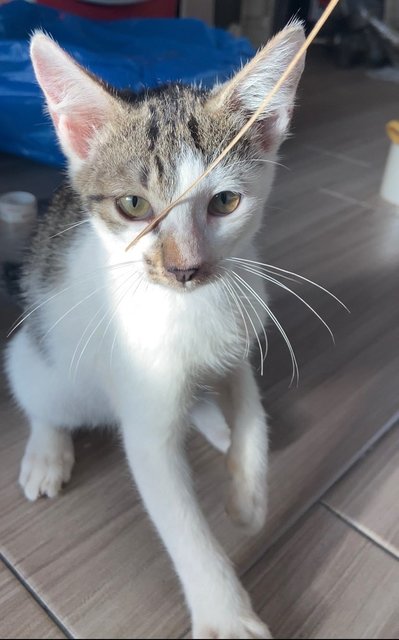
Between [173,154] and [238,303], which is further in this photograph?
[238,303]

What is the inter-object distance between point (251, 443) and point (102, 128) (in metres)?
0.44

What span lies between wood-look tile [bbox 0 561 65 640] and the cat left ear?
548 millimetres

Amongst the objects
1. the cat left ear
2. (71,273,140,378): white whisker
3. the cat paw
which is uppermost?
the cat left ear

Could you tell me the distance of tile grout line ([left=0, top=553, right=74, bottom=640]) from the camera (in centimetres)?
45

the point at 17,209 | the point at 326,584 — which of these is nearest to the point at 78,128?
the point at 326,584

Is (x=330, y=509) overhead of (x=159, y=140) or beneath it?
beneath

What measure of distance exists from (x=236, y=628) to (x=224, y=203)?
434 mm

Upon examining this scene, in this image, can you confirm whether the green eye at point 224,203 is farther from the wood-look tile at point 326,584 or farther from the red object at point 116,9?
the red object at point 116,9

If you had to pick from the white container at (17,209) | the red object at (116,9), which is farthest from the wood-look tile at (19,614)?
the red object at (116,9)

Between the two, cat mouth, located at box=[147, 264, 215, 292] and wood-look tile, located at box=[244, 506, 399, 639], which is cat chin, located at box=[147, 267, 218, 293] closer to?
cat mouth, located at box=[147, 264, 215, 292]

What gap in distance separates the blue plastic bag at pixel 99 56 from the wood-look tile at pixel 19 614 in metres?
1.04

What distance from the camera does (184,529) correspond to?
61cm

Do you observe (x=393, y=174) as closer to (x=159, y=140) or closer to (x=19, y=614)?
Result: (x=159, y=140)

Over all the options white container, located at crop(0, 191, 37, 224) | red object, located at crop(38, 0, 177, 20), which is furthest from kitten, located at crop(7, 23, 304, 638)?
red object, located at crop(38, 0, 177, 20)
